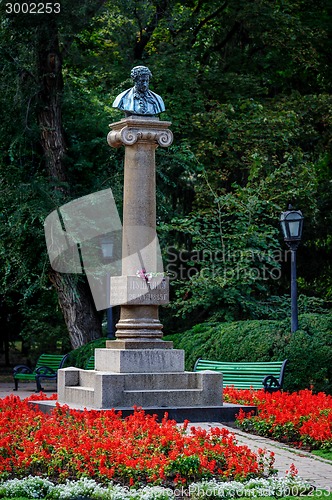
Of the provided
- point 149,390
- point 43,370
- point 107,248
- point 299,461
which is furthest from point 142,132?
point 43,370

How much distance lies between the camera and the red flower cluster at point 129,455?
8312 millimetres

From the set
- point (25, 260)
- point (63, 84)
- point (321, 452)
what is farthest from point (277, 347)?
point (63, 84)

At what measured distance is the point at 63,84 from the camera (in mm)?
23656

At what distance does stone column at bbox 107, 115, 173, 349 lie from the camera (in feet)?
43.4

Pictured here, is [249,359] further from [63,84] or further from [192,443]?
[63,84]

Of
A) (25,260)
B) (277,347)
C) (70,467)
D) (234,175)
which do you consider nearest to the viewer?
(70,467)

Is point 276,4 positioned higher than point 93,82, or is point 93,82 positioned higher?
point 276,4

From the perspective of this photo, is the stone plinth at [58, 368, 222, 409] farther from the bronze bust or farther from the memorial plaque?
the bronze bust

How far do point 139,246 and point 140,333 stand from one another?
1250 mm

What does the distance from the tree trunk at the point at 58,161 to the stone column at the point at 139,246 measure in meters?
9.00

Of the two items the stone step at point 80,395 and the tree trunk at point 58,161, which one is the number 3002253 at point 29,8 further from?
the stone step at point 80,395

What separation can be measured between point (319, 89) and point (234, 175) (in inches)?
198

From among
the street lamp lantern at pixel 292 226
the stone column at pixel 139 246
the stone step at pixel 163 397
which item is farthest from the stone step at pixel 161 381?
the street lamp lantern at pixel 292 226

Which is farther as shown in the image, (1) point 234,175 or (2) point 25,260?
(1) point 234,175
